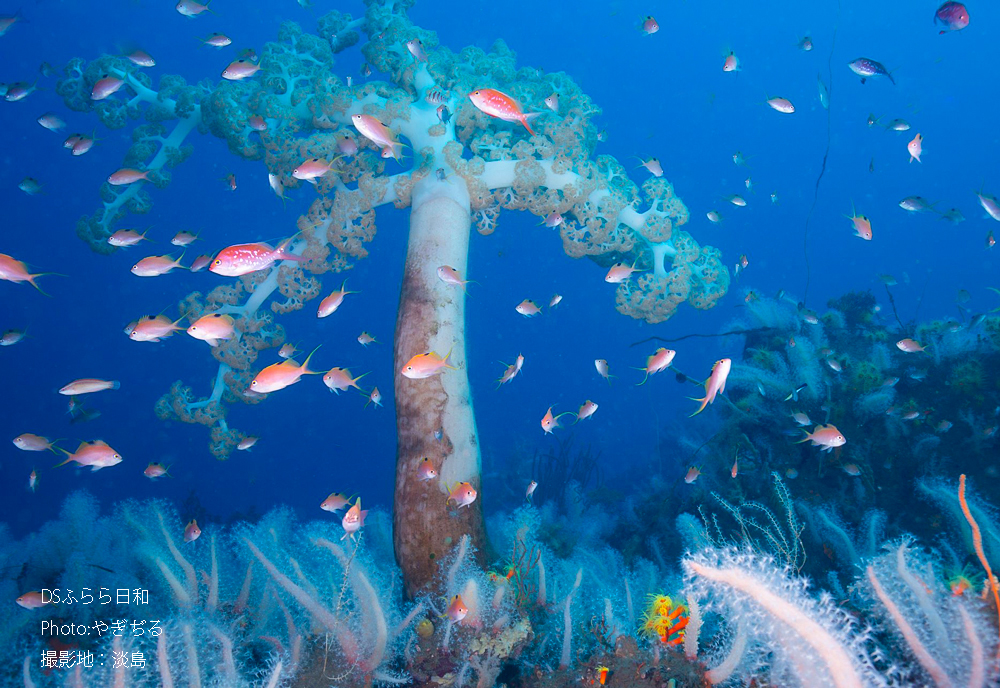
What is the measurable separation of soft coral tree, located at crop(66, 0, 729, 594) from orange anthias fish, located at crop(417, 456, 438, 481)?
28 centimetres

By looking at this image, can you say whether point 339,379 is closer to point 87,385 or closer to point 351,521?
point 351,521

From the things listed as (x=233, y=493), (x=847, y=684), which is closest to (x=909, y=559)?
(x=847, y=684)

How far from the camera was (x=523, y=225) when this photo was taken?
209ft

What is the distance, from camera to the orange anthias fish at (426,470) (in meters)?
4.47

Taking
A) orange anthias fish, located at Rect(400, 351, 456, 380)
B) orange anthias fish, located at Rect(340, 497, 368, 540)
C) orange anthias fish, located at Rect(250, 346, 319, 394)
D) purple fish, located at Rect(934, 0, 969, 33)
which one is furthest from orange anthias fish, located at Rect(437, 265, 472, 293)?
purple fish, located at Rect(934, 0, 969, 33)

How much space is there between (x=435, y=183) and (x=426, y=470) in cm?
404

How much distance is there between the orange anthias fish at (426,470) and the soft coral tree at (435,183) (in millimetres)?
276

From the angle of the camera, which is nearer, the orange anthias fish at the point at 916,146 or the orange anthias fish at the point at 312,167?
the orange anthias fish at the point at 312,167

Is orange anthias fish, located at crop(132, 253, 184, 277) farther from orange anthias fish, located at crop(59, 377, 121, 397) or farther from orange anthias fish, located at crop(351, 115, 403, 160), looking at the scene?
orange anthias fish, located at crop(351, 115, 403, 160)

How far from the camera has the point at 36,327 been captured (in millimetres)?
46719

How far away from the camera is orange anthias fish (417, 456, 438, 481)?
176 inches

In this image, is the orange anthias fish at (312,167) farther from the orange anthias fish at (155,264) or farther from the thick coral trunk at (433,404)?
the orange anthias fish at (155,264)

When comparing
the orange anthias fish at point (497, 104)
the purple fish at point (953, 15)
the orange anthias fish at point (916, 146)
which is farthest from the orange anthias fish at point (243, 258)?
the orange anthias fish at point (916, 146)

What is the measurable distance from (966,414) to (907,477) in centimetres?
110
